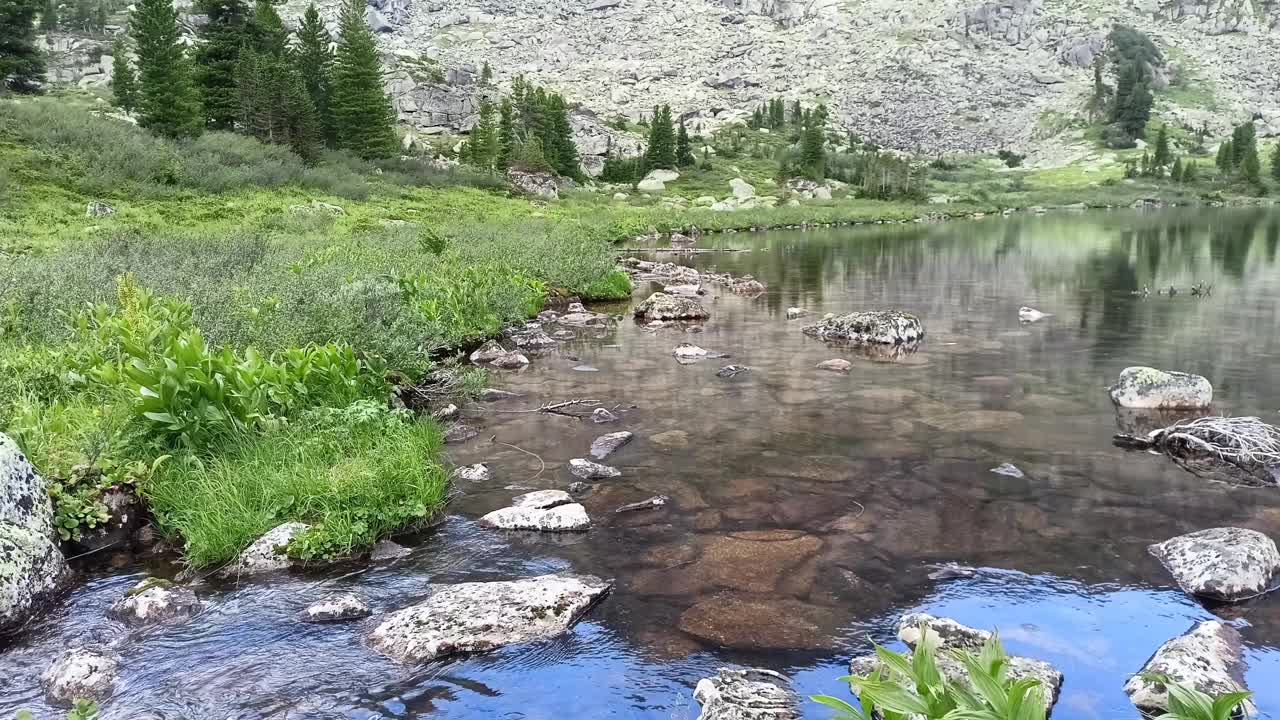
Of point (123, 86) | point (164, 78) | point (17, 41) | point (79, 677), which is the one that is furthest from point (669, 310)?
point (123, 86)

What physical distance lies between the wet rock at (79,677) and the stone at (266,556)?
1668 millimetres

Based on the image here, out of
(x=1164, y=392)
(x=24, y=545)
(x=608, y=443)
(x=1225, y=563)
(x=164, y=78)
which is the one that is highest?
(x=164, y=78)

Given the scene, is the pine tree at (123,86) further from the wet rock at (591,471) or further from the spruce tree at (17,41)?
the wet rock at (591,471)

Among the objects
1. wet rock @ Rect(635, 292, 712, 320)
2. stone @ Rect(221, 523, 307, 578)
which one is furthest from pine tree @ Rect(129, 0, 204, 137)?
stone @ Rect(221, 523, 307, 578)

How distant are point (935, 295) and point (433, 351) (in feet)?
58.5

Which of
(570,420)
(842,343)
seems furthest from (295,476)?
(842,343)

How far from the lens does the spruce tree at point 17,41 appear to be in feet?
218

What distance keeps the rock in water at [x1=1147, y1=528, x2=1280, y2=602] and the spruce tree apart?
274 ft

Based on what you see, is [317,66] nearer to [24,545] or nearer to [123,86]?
[123,86]

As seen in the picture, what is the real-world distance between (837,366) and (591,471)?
26.1 feet

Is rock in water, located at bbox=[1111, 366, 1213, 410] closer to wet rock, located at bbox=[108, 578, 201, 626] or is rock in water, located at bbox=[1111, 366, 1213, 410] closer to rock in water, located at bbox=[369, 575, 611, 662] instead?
rock in water, located at bbox=[369, 575, 611, 662]

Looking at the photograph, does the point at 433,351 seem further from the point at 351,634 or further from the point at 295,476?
the point at 351,634

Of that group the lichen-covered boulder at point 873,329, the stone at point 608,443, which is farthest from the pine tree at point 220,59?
the stone at point 608,443

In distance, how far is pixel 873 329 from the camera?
1989 centimetres
